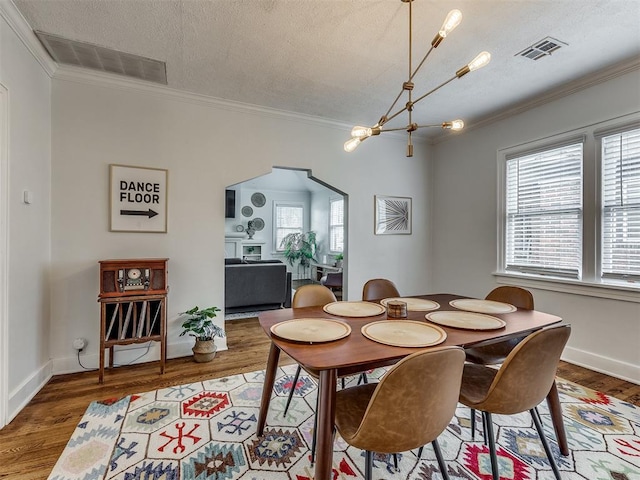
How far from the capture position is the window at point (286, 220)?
8.83 meters

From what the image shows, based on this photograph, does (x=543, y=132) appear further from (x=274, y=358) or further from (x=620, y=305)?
Answer: (x=274, y=358)

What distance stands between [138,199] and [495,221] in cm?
399

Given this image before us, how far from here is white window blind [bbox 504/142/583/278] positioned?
301cm

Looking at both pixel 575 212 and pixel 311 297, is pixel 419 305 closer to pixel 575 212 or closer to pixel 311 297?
pixel 311 297

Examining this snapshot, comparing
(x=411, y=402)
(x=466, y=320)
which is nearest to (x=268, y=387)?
(x=411, y=402)

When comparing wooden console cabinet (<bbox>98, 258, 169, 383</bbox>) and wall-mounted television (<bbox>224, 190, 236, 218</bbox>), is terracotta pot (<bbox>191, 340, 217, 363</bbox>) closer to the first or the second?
wooden console cabinet (<bbox>98, 258, 169, 383</bbox>)

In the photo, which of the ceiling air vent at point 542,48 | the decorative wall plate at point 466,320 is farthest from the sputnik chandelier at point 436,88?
the decorative wall plate at point 466,320

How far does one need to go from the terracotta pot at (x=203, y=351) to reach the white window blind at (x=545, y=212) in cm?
347

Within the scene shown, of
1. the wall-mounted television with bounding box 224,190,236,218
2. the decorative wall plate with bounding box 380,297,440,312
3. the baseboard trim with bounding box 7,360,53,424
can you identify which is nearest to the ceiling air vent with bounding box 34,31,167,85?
the baseboard trim with bounding box 7,360,53,424

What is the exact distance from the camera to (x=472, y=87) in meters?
3.01

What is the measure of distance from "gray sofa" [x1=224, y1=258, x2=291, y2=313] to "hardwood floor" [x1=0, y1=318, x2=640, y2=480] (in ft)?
3.29

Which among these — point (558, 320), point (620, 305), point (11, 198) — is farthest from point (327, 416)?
point (620, 305)

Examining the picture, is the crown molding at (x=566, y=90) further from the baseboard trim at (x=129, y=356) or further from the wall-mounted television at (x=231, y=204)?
the wall-mounted television at (x=231, y=204)

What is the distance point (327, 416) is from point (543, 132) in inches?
141
